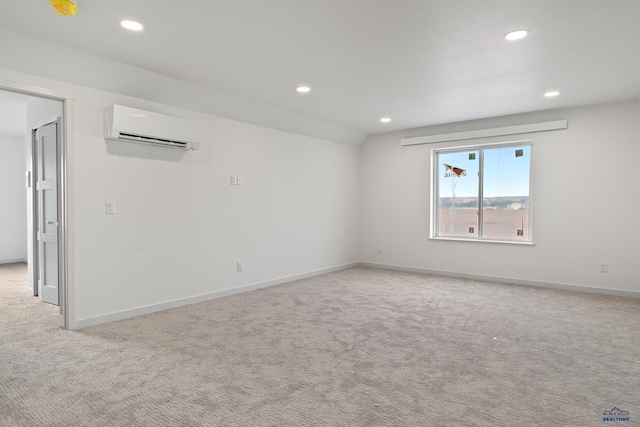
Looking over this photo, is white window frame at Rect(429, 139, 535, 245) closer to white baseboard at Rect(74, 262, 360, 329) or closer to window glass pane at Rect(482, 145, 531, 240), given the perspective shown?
window glass pane at Rect(482, 145, 531, 240)

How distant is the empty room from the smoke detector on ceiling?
0.05 feet

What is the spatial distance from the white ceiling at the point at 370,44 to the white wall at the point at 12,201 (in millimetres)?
5737

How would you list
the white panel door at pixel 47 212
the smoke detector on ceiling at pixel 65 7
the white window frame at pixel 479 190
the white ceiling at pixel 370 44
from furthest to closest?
the white window frame at pixel 479 190 < the white panel door at pixel 47 212 < the white ceiling at pixel 370 44 < the smoke detector on ceiling at pixel 65 7

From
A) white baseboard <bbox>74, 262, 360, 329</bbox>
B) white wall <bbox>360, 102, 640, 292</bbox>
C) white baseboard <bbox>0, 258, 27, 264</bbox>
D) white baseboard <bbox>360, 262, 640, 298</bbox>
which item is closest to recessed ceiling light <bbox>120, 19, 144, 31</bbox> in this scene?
white baseboard <bbox>74, 262, 360, 329</bbox>

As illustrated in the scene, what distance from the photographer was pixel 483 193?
5961 millimetres

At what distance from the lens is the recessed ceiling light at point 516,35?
287cm

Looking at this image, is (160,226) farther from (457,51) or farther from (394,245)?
(394,245)

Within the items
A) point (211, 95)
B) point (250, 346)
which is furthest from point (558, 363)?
point (211, 95)

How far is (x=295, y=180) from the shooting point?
5.84m

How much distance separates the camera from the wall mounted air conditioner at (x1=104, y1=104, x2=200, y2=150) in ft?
11.7

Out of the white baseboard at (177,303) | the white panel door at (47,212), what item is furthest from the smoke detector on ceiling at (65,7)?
the white baseboard at (177,303)

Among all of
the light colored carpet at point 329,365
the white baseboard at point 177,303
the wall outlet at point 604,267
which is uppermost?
the wall outlet at point 604,267

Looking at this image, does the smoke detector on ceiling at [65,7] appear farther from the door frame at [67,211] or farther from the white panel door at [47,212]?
the white panel door at [47,212]

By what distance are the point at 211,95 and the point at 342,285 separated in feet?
10.00
